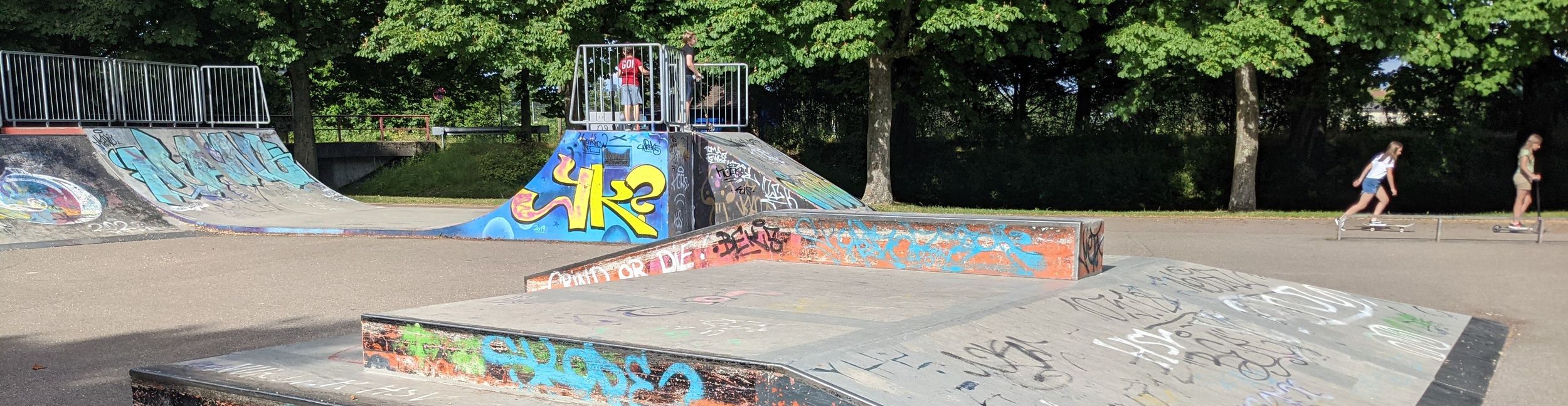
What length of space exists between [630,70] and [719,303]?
858 cm

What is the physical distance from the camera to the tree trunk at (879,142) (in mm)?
20125

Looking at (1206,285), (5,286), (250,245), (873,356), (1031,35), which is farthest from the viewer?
(1031,35)

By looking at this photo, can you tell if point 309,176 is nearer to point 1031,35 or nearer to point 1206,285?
point 1031,35

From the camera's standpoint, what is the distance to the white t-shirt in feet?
45.5

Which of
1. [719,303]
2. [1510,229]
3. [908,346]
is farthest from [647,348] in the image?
[1510,229]

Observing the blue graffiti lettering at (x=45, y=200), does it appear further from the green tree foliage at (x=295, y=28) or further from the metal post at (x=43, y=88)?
the green tree foliage at (x=295, y=28)

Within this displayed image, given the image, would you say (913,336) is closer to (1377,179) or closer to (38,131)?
(1377,179)

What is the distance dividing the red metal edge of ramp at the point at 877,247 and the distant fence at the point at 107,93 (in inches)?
507

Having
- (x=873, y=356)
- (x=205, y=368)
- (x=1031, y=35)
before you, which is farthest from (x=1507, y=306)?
(x=1031, y=35)

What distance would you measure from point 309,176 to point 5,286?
9.66 m

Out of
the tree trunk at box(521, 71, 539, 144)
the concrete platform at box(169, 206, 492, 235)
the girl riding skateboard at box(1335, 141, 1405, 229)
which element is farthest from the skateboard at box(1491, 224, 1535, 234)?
the tree trunk at box(521, 71, 539, 144)

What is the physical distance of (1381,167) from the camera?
1391 centimetres

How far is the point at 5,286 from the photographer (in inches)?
376

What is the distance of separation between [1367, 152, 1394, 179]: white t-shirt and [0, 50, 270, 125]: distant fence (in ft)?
61.6
